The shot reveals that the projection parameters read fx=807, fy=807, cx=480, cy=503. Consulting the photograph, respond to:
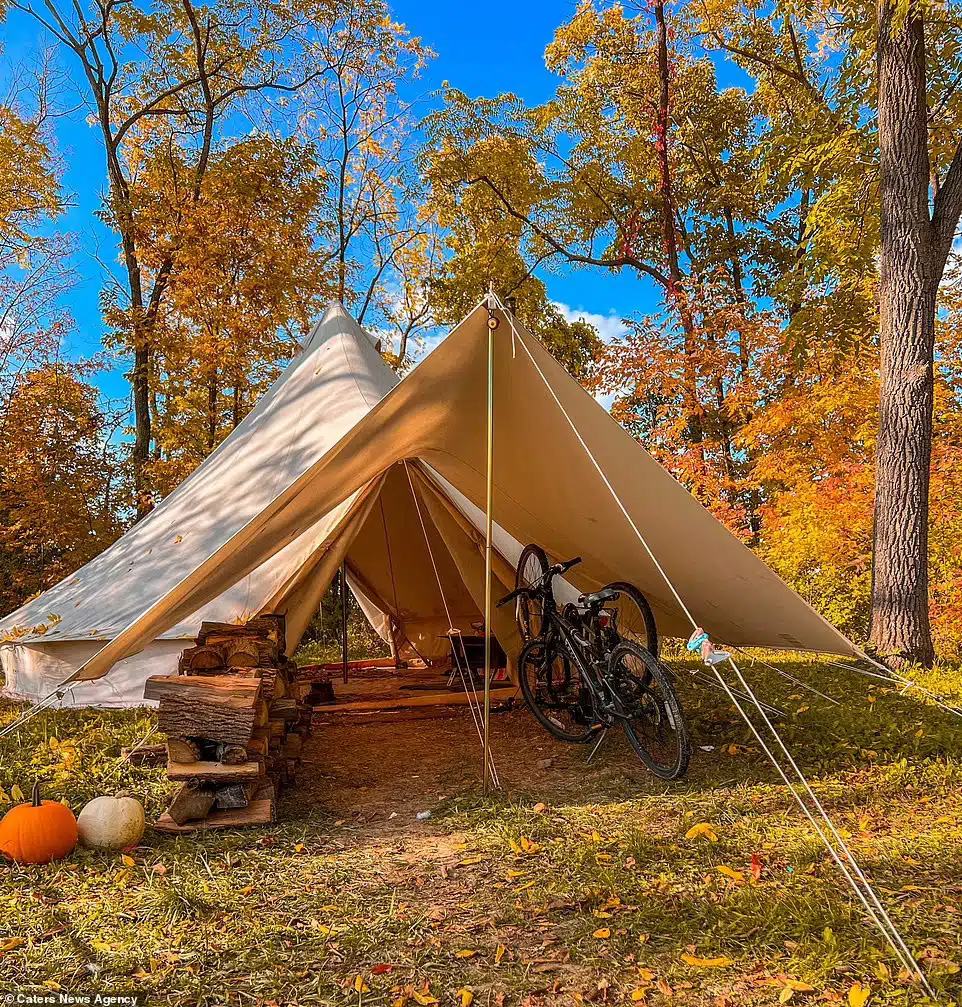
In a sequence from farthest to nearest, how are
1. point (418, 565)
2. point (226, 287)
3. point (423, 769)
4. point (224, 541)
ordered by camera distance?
point (226, 287) → point (418, 565) → point (224, 541) → point (423, 769)

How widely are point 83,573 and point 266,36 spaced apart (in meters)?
9.71

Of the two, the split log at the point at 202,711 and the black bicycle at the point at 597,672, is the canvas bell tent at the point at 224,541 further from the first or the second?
the split log at the point at 202,711

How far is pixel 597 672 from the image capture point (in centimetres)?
360

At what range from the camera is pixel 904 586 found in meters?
5.37

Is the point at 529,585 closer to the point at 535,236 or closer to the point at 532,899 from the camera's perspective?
the point at 532,899

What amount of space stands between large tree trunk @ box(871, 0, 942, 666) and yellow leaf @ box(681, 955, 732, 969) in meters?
3.99

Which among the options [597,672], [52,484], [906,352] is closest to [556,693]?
[597,672]

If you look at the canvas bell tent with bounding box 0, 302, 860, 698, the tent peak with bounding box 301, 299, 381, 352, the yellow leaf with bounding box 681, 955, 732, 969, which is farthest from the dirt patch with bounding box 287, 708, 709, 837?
the tent peak with bounding box 301, 299, 381, 352

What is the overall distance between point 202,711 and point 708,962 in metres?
2.00

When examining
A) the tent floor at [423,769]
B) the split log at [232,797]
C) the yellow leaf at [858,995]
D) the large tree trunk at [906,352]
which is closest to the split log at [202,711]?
the split log at [232,797]

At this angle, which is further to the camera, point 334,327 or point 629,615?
point 334,327

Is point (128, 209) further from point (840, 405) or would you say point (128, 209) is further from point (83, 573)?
point (840, 405)

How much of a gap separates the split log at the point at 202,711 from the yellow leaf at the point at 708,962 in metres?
1.80

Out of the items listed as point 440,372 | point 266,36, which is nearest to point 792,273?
point 440,372
